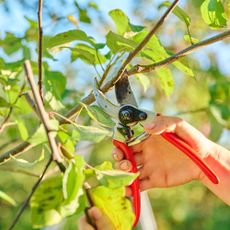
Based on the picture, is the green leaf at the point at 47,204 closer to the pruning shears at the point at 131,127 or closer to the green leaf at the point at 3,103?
the pruning shears at the point at 131,127

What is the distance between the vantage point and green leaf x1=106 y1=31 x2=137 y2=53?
1.00 metres

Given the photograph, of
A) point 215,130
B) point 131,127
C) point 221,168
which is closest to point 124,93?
point 131,127

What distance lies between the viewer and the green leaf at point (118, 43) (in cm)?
100

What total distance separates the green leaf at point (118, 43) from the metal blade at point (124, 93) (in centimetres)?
13

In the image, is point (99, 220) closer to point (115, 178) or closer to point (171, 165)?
point (115, 178)

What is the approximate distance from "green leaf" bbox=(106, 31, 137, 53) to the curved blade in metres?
0.07

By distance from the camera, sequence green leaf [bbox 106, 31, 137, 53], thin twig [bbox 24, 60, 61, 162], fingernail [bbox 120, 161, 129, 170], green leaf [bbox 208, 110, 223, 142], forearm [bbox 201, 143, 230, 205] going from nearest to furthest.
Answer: thin twig [bbox 24, 60, 61, 162]
green leaf [bbox 106, 31, 137, 53]
fingernail [bbox 120, 161, 129, 170]
forearm [bbox 201, 143, 230, 205]
green leaf [bbox 208, 110, 223, 142]

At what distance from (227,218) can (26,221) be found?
5.54 ft

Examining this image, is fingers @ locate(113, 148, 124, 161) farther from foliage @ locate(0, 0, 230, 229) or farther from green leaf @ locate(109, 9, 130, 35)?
green leaf @ locate(109, 9, 130, 35)

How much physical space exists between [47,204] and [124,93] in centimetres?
25

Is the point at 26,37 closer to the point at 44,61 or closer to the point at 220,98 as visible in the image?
the point at 44,61

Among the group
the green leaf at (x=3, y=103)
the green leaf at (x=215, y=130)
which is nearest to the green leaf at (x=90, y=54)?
the green leaf at (x=3, y=103)

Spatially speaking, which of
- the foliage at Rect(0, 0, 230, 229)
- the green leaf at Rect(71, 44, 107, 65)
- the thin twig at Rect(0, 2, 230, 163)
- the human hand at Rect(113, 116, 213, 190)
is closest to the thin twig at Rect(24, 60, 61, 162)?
the foliage at Rect(0, 0, 230, 229)

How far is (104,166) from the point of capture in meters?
1.03
